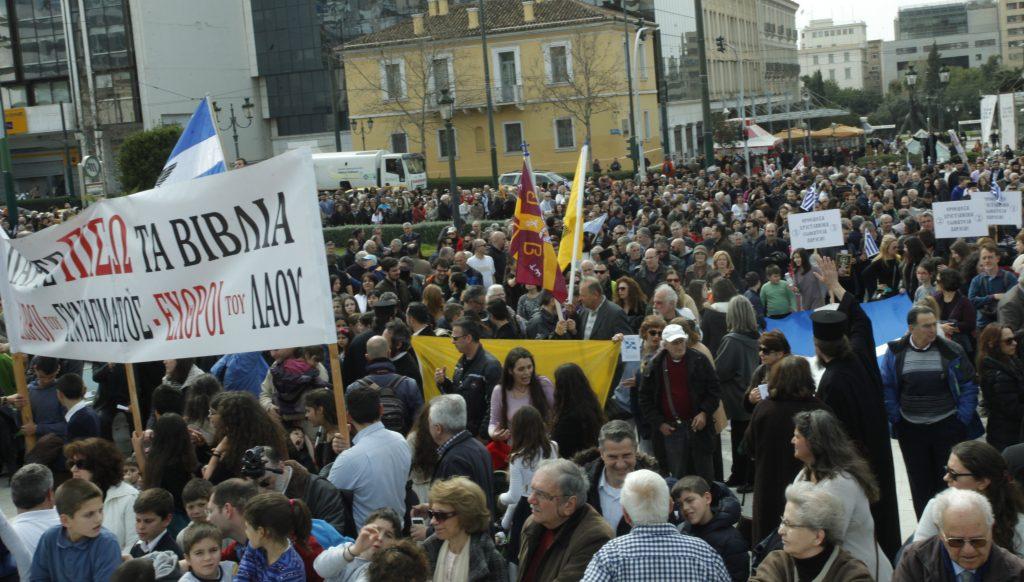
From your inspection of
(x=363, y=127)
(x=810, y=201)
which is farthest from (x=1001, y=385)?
(x=363, y=127)

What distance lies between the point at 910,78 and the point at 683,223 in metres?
21.7

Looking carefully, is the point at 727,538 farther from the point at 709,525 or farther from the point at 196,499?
the point at 196,499

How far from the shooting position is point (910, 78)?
3838 centimetres

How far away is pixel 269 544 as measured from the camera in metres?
4.99

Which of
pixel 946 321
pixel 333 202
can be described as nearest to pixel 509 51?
pixel 333 202

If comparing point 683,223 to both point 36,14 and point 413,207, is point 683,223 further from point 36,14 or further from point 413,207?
point 36,14

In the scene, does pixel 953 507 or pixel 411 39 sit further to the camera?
pixel 411 39

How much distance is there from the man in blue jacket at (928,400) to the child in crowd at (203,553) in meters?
4.52

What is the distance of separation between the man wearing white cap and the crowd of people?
0.02 metres

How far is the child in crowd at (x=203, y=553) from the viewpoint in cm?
505

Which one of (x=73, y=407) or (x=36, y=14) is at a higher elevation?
(x=36, y=14)

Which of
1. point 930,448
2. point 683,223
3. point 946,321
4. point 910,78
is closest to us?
point 930,448

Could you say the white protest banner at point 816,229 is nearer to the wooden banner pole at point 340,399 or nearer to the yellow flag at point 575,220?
the yellow flag at point 575,220

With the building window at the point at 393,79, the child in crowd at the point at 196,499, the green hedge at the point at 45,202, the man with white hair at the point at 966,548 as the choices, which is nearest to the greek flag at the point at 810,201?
the child in crowd at the point at 196,499
